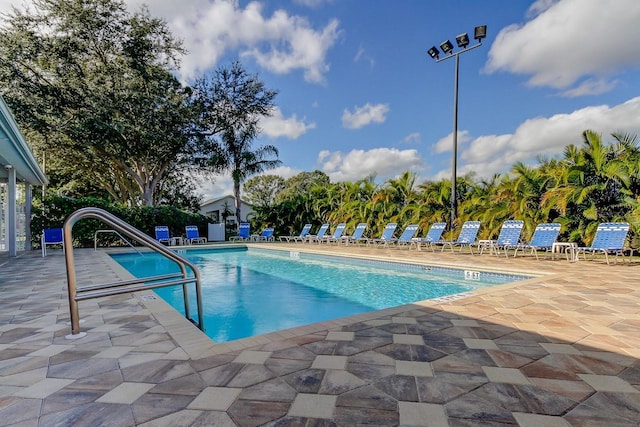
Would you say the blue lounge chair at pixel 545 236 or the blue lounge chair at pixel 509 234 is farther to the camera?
the blue lounge chair at pixel 509 234

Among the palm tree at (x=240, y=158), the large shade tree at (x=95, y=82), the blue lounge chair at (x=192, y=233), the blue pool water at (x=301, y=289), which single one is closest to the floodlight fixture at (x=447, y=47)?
the blue pool water at (x=301, y=289)

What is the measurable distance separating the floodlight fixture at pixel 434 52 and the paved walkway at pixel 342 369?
11.3 m

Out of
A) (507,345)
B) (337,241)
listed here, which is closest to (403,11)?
(337,241)

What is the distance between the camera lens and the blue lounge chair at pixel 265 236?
1847cm

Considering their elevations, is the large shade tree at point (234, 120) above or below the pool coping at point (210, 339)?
above

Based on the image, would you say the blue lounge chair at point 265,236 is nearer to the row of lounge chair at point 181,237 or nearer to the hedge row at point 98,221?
the row of lounge chair at point 181,237

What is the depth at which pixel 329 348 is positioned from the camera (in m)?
2.80

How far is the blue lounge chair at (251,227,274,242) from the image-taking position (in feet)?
60.6

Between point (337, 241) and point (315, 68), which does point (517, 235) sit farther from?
point (315, 68)

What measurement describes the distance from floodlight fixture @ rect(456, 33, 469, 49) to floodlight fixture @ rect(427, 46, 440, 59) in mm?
1031

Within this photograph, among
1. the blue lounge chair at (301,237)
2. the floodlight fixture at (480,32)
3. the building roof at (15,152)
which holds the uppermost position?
the floodlight fixture at (480,32)

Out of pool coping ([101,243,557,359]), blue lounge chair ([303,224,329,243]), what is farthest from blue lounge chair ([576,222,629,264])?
blue lounge chair ([303,224,329,243])

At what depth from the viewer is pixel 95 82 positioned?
17656 millimetres

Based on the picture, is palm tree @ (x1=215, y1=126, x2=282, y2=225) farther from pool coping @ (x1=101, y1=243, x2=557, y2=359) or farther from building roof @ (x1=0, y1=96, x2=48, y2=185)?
pool coping @ (x1=101, y1=243, x2=557, y2=359)
